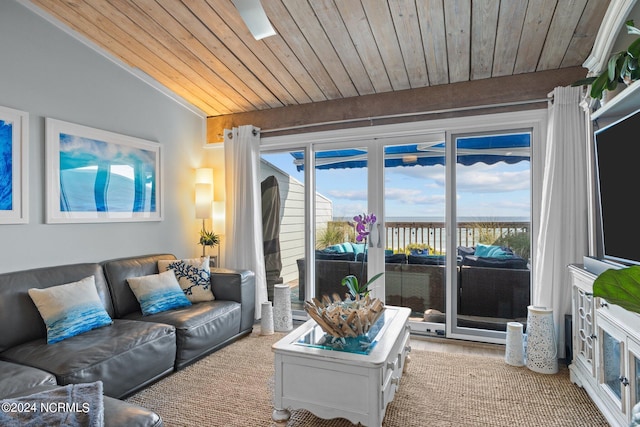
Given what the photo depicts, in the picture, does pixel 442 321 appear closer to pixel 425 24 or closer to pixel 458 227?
pixel 458 227

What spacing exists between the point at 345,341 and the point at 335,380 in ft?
0.79

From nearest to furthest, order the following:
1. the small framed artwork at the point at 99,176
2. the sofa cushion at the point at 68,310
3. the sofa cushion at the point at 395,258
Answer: the sofa cushion at the point at 68,310 → the small framed artwork at the point at 99,176 → the sofa cushion at the point at 395,258

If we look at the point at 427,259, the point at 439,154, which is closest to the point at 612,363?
the point at 427,259

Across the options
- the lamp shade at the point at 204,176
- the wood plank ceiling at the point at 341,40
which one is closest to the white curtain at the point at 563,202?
the wood plank ceiling at the point at 341,40

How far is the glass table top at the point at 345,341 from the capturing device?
2016mm

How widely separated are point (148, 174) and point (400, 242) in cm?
265

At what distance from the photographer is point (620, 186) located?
1.96m

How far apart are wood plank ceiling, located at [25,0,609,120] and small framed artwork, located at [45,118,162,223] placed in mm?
817

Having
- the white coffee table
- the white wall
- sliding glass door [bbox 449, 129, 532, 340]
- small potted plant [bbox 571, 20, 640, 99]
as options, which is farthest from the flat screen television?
the white wall

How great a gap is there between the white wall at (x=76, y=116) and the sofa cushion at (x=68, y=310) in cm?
44

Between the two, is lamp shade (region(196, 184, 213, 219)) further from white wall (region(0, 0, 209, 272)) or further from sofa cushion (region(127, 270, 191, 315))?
sofa cushion (region(127, 270, 191, 315))

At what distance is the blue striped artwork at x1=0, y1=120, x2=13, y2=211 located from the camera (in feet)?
8.28

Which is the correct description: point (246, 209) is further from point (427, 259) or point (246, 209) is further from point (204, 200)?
point (427, 259)

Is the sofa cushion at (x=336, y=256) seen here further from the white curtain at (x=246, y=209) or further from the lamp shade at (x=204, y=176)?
the lamp shade at (x=204, y=176)
